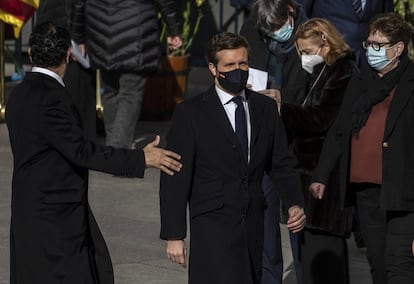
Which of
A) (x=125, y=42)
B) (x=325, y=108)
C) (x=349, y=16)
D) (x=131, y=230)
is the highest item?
(x=325, y=108)

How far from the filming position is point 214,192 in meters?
6.39

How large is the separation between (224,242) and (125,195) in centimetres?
462

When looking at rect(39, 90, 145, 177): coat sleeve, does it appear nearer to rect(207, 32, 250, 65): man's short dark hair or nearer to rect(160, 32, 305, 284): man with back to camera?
rect(160, 32, 305, 284): man with back to camera

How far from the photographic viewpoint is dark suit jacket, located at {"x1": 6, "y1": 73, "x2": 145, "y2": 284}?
6.37 metres

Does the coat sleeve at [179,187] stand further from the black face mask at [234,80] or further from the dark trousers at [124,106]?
the dark trousers at [124,106]

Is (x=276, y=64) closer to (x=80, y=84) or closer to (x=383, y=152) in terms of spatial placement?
(x=383, y=152)

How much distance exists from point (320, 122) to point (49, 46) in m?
1.73

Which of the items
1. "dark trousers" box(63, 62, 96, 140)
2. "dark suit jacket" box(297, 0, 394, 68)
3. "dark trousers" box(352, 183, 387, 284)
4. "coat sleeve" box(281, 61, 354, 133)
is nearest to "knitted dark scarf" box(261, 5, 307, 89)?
"coat sleeve" box(281, 61, 354, 133)

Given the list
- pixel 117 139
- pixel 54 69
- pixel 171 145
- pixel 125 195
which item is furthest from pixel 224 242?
pixel 117 139

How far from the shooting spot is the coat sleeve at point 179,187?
20.9ft

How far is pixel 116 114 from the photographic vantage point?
39.0ft

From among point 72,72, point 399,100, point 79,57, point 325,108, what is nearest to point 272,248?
point 325,108

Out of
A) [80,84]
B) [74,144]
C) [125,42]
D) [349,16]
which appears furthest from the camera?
[80,84]

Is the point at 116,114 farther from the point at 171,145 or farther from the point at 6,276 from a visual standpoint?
the point at 171,145
